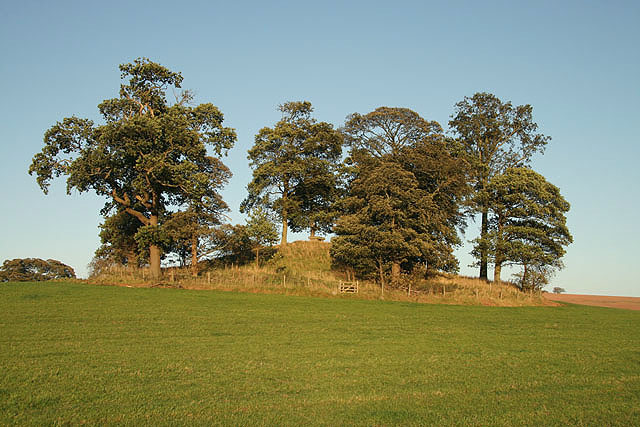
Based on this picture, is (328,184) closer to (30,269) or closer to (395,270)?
(395,270)

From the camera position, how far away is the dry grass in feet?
130

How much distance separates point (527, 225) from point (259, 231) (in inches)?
1042

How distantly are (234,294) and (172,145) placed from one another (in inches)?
555

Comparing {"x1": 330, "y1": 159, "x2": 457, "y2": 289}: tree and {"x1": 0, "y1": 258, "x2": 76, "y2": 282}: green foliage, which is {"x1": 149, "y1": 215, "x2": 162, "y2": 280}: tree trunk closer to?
{"x1": 330, "y1": 159, "x2": 457, "y2": 289}: tree

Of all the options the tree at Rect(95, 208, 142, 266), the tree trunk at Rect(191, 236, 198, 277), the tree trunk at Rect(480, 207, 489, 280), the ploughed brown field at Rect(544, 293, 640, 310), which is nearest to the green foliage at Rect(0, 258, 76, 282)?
the tree at Rect(95, 208, 142, 266)

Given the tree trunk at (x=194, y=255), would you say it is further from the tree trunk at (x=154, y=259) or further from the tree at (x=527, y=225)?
the tree at (x=527, y=225)

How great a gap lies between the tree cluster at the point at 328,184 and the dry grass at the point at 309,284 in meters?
1.73

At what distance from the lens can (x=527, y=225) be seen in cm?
5056

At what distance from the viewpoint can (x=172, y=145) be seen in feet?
138

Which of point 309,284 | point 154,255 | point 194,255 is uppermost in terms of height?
point 194,255

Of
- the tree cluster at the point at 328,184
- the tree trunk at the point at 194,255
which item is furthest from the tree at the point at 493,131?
the tree trunk at the point at 194,255

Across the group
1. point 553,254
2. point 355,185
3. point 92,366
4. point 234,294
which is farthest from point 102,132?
point 553,254

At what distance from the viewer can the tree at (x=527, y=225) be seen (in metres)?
48.6

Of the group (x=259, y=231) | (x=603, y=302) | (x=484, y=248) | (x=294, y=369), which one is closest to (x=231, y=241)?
(x=259, y=231)
